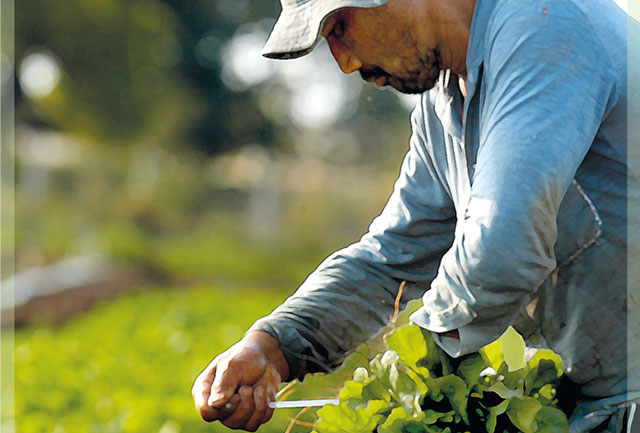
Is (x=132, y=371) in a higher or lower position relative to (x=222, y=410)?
lower

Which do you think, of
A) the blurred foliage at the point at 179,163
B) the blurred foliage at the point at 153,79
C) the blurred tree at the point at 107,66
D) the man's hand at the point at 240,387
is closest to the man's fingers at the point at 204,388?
the man's hand at the point at 240,387

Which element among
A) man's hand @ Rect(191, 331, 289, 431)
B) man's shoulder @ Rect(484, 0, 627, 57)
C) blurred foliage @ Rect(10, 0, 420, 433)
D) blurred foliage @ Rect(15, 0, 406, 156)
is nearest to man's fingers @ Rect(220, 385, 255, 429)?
man's hand @ Rect(191, 331, 289, 431)

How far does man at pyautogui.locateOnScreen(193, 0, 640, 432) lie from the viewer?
1021mm

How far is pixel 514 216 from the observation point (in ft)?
3.27

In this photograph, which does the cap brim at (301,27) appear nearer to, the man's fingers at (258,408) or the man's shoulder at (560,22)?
the man's shoulder at (560,22)

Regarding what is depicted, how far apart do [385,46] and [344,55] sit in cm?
7

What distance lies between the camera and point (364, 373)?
4.13 ft

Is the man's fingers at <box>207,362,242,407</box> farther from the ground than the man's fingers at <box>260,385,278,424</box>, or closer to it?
farther from the ground

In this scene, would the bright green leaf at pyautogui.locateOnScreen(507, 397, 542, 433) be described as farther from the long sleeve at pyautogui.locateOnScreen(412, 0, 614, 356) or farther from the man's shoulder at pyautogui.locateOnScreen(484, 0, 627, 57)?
the man's shoulder at pyautogui.locateOnScreen(484, 0, 627, 57)

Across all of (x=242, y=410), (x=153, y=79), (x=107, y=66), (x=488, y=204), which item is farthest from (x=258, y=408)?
(x=153, y=79)

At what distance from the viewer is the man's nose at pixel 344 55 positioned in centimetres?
123

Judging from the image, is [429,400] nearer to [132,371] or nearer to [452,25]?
[452,25]

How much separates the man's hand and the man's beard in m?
0.49

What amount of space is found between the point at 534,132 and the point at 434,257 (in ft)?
1.82
